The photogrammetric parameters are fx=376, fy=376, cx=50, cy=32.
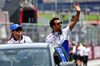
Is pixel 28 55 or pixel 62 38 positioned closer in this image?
pixel 28 55

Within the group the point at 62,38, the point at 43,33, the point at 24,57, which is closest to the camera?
the point at 24,57

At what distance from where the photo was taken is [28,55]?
20.4 feet

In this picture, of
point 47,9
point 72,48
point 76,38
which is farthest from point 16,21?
point 47,9

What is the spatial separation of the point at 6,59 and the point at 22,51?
0.30 m

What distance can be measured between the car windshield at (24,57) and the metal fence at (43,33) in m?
14.5

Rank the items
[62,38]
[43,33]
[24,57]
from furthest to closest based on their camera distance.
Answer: [43,33], [62,38], [24,57]

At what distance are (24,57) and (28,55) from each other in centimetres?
8

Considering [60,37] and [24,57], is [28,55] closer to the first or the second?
[24,57]

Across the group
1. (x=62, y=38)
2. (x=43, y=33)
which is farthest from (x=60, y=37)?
(x=43, y=33)

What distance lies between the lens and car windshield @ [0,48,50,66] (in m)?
6.10

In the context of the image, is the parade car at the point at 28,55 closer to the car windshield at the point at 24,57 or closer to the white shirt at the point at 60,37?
the car windshield at the point at 24,57

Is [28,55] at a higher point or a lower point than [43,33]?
higher

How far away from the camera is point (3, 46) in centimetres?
645

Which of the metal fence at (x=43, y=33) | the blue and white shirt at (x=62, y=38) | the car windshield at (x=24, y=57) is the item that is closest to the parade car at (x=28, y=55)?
the car windshield at (x=24, y=57)
